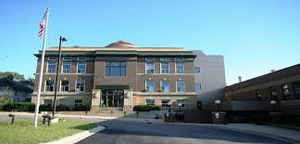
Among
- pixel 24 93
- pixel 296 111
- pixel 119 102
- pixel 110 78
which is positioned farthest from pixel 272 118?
pixel 24 93

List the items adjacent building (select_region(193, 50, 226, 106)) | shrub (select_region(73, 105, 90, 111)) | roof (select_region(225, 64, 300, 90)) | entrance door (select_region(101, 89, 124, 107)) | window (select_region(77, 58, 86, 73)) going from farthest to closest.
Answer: adjacent building (select_region(193, 50, 226, 106))
window (select_region(77, 58, 86, 73))
entrance door (select_region(101, 89, 124, 107))
shrub (select_region(73, 105, 90, 111))
roof (select_region(225, 64, 300, 90))

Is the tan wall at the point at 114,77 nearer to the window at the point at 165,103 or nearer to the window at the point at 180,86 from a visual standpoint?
the window at the point at 165,103

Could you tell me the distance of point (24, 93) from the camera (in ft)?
210

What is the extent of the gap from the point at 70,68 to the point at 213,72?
3221cm

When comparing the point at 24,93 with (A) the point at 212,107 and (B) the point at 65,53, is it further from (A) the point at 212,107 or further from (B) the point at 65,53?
(A) the point at 212,107

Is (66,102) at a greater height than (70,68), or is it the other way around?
(70,68)

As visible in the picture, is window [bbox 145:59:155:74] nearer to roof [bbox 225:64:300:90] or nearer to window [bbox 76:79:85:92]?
window [bbox 76:79:85:92]

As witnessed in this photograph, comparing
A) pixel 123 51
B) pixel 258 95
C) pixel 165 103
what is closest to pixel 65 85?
pixel 123 51

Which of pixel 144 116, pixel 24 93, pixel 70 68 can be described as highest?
pixel 70 68

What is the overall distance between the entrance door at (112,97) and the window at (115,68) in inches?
137

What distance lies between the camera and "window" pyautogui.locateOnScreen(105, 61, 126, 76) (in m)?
39.9

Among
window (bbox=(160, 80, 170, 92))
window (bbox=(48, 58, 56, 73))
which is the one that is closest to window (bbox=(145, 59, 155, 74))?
window (bbox=(160, 80, 170, 92))

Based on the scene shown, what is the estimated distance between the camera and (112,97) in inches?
1506

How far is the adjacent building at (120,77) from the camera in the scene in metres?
38.8
